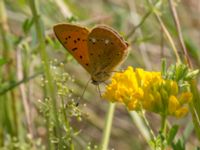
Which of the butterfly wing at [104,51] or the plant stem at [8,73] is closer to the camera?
the butterfly wing at [104,51]

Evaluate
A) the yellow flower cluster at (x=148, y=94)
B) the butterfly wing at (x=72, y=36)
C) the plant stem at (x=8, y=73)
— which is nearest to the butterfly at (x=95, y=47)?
the butterfly wing at (x=72, y=36)

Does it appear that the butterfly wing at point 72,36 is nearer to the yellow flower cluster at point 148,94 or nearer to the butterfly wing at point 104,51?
the butterfly wing at point 104,51

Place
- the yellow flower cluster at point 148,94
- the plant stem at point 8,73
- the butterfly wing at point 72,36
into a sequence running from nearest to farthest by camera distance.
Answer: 1. the yellow flower cluster at point 148,94
2. the butterfly wing at point 72,36
3. the plant stem at point 8,73

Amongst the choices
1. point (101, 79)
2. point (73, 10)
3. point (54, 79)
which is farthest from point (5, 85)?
point (73, 10)

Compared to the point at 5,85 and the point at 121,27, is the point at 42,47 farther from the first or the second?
the point at 121,27

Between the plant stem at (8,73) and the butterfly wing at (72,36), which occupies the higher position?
the plant stem at (8,73)

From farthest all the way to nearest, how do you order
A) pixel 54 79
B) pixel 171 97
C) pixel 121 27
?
pixel 121 27, pixel 54 79, pixel 171 97

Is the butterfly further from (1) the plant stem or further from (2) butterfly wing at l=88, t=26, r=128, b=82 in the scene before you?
(1) the plant stem

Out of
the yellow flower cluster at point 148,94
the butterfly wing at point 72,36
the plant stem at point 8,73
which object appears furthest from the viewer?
the plant stem at point 8,73
